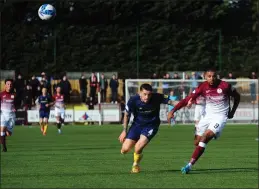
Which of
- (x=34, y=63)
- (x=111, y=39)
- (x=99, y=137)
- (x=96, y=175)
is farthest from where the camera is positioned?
(x=111, y=39)

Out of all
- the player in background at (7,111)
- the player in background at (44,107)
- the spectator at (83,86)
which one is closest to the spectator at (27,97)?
the spectator at (83,86)

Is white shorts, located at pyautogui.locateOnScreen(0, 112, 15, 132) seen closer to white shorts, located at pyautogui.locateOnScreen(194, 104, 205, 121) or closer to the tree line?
white shorts, located at pyautogui.locateOnScreen(194, 104, 205, 121)

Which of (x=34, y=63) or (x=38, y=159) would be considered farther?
(x=34, y=63)

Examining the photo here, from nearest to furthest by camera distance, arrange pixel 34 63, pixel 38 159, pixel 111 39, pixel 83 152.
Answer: pixel 38 159 → pixel 83 152 → pixel 34 63 → pixel 111 39

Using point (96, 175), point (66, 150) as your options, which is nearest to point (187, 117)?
point (66, 150)

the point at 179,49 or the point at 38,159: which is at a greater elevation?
the point at 179,49

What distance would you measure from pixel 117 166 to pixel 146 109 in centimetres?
173

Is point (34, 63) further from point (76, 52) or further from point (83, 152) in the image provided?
point (83, 152)

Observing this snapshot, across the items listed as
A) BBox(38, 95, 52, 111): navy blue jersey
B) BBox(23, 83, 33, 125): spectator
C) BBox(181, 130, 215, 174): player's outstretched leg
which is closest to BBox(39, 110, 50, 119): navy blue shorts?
BBox(38, 95, 52, 111): navy blue jersey

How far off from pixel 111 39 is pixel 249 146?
2842 centimetres

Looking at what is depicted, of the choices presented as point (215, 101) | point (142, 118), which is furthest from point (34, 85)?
point (215, 101)

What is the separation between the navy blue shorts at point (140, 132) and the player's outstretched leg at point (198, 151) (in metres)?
1.05

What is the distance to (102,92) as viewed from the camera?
146 feet

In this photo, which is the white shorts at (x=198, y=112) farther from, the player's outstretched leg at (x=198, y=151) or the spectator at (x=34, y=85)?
the player's outstretched leg at (x=198, y=151)
